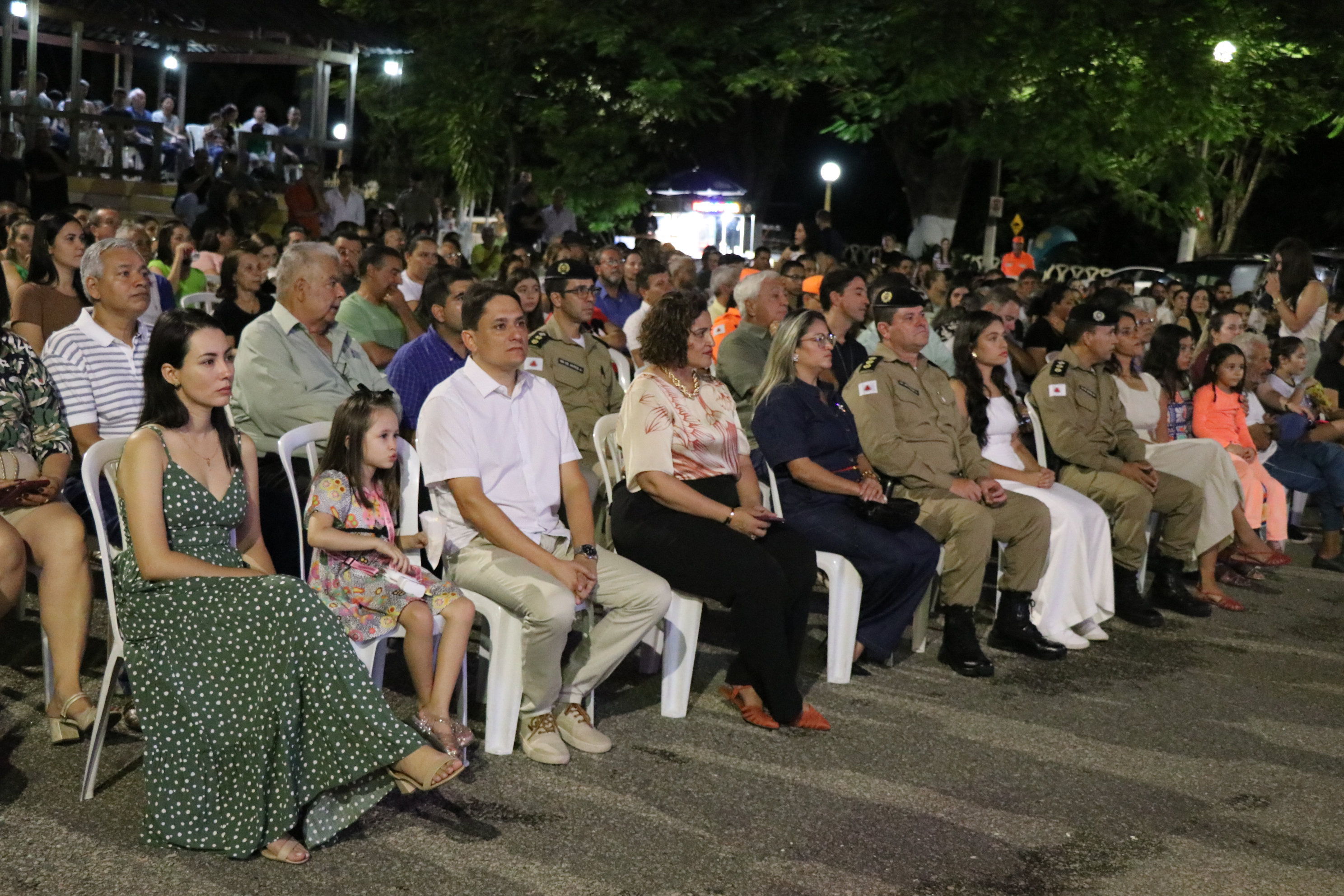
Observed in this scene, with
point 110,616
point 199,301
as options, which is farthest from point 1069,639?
point 199,301

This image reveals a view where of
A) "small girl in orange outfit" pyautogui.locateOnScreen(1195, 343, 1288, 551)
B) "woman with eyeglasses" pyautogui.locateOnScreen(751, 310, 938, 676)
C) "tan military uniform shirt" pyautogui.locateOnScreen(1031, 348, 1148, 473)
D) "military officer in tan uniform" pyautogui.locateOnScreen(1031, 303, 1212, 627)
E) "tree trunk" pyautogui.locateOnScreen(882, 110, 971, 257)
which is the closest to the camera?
"woman with eyeglasses" pyautogui.locateOnScreen(751, 310, 938, 676)

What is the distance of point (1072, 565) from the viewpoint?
6.34 metres

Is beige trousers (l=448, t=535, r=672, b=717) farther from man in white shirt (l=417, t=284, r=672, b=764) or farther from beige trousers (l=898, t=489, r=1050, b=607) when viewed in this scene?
beige trousers (l=898, t=489, r=1050, b=607)

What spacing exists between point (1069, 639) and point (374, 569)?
3.21 metres

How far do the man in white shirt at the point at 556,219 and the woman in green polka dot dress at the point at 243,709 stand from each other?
13720 mm

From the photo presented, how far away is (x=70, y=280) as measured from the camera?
6.67 m

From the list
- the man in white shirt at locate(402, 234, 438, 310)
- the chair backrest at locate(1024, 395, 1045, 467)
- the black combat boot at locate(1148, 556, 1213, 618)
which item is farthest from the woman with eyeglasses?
the man in white shirt at locate(402, 234, 438, 310)

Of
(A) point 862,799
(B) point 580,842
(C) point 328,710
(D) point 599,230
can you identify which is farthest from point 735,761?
(D) point 599,230

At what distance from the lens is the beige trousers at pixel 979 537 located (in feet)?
19.5

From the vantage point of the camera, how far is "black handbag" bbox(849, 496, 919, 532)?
5691 millimetres

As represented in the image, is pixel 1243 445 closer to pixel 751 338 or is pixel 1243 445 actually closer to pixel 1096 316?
pixel 1096 316

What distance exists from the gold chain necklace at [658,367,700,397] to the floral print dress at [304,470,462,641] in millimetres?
1209

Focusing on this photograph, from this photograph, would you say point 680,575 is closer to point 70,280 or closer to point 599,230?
point 70,280

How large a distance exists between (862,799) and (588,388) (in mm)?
2788
